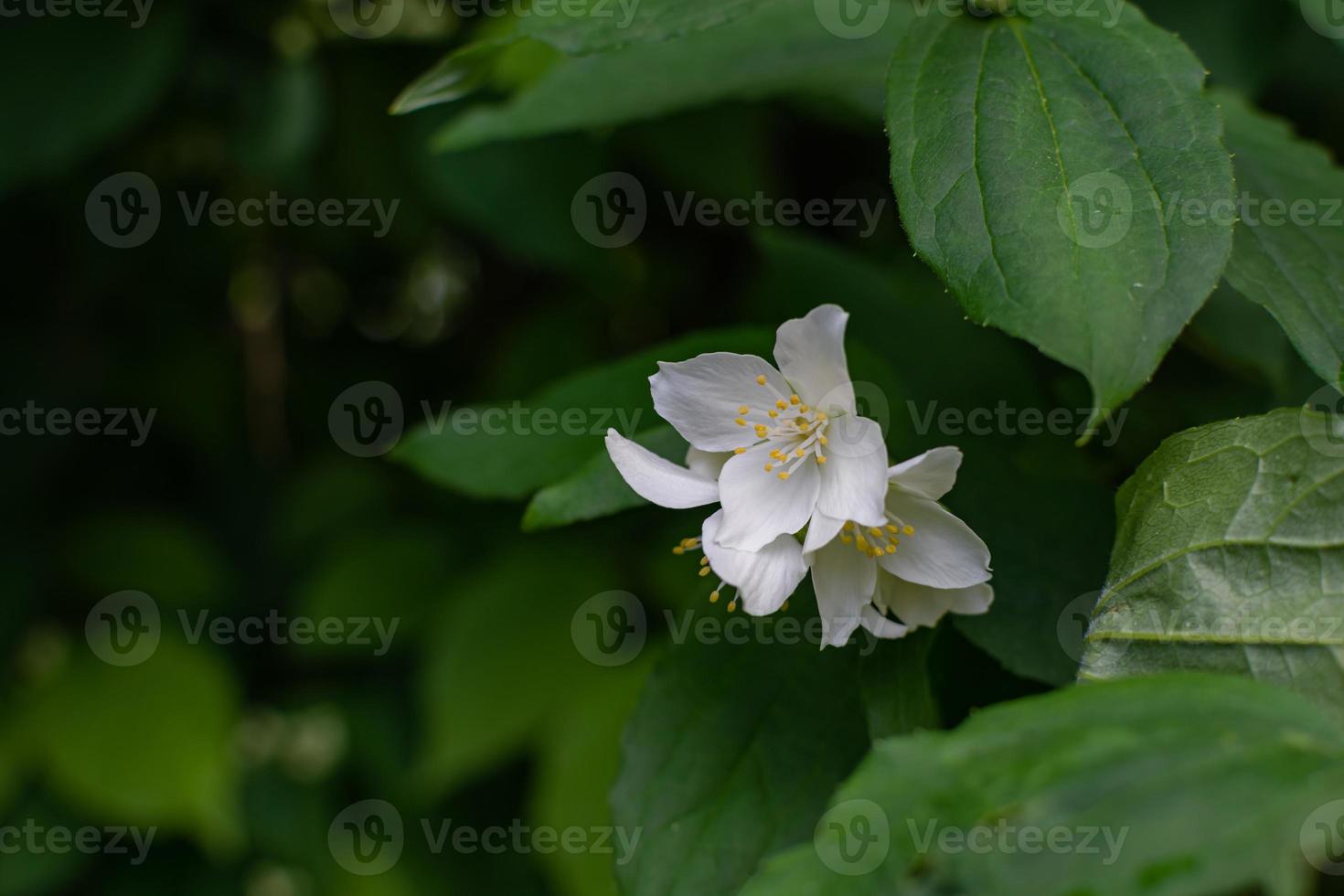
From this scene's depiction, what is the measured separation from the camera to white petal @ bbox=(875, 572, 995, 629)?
2.69ft

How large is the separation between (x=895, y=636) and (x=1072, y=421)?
0.33 meters

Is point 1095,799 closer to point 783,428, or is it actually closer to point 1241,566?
point 1241,566

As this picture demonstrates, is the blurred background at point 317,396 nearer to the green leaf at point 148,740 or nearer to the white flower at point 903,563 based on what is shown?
the green leaf at point 148,740

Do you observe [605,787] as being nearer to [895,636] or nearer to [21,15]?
[895,636]

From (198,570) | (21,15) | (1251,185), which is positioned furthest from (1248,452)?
(21,15)

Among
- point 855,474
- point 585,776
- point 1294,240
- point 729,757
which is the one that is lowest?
point 585,776

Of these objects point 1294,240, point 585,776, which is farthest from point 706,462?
point 585,776

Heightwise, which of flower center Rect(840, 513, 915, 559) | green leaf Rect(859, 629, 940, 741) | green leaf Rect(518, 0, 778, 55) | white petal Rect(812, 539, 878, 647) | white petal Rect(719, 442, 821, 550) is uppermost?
green leaf Rect(518, 0, 778, 55)

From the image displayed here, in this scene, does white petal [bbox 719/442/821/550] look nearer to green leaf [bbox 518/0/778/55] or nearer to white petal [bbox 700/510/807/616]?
white petal [bbox 700/510/807/616]

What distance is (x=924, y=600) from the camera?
32.9 inches

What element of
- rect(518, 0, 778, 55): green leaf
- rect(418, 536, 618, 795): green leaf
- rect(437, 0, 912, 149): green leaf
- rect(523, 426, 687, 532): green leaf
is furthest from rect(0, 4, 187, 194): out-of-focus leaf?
rect(523, 426, 687, 532): green leaf

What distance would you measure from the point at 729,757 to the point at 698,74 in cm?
81

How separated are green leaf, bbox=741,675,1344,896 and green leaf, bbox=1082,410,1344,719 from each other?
0.09m

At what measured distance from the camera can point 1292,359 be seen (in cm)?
111
